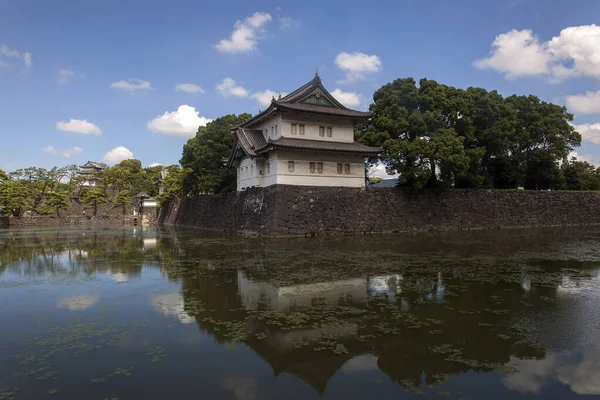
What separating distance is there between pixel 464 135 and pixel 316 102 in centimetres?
1261

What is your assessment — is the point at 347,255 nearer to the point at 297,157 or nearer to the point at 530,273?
the point at 530,273

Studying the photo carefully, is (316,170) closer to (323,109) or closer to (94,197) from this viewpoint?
(323,109)

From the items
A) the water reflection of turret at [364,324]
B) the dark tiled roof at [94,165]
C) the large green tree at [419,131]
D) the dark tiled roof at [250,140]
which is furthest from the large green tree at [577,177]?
the dark tiled roof at [94,165]

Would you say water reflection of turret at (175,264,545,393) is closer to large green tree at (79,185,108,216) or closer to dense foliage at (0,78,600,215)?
dense foliage at (0,78,600,215)

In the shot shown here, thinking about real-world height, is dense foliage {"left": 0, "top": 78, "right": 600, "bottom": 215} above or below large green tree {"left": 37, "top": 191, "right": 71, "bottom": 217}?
above

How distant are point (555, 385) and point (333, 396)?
2.70m

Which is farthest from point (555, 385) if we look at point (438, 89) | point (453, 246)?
point (438, 89)

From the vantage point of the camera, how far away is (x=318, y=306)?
26.6ft

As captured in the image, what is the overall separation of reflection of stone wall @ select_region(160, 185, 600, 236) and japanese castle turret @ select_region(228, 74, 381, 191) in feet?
3.44

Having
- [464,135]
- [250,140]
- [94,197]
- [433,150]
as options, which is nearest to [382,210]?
[433,150]

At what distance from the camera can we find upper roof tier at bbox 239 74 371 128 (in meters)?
26.8

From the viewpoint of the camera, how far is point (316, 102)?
1099 inches

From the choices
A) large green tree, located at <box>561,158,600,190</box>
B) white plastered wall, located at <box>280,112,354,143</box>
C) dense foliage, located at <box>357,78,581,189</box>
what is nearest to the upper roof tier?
white plastered wall, located at <box>280,112,354,143</box>

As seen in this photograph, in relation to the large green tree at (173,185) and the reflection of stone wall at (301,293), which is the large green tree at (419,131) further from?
the large green tree at (173,185)
